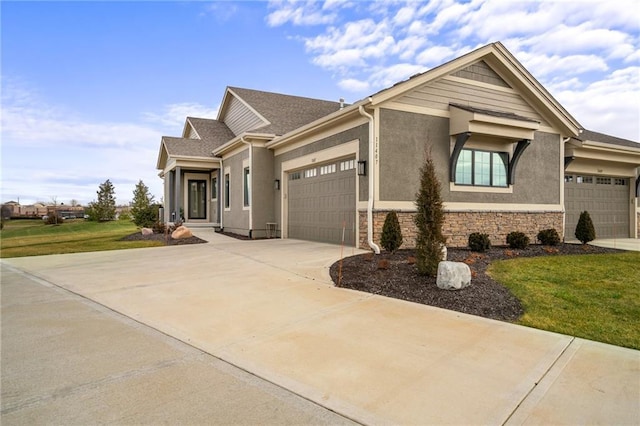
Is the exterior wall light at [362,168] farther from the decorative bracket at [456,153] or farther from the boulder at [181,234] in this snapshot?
the boulder at [181,234]

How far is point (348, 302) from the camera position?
18.4 ft

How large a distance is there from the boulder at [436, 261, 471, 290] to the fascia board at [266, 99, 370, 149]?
17.6 feet

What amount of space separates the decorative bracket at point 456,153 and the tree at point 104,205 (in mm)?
28534

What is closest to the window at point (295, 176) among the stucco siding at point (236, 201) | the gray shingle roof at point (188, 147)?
the stucco siding at point (236, 201)

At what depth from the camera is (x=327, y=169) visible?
12.5 m

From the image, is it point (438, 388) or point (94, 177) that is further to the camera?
point (94, 177)

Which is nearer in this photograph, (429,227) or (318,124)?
(429,227)

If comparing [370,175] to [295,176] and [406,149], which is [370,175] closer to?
[406,149]

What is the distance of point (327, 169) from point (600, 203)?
38.6 ft

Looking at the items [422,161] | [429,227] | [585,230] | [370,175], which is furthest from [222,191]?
[585,230]

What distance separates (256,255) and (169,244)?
17.4 feet

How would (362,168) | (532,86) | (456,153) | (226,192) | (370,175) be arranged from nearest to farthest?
(370,175), (362,168), (456,153), (532,86), (226,192)

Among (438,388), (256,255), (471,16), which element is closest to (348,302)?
(438,388)

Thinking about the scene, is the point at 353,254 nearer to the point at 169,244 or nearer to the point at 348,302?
the point at 348,302
